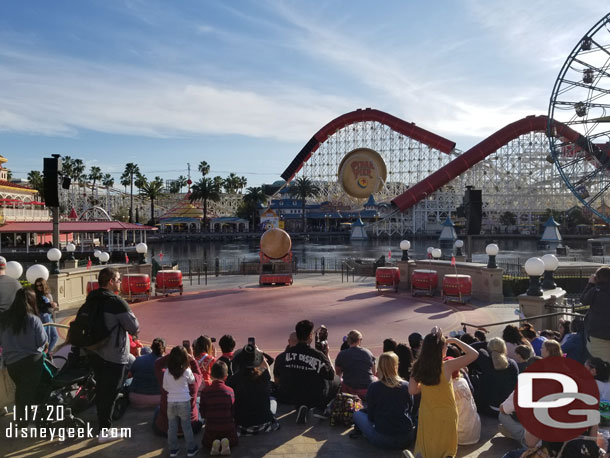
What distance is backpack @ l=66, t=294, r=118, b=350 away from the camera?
541 cm

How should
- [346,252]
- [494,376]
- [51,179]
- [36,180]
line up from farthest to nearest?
1. [36,180]
2. [346,252]
3. [51,179]
4. [494,376]

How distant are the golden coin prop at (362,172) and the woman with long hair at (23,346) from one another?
293ft

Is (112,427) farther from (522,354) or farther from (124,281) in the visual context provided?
(124,281)

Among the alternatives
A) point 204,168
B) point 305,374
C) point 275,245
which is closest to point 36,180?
point 204,168

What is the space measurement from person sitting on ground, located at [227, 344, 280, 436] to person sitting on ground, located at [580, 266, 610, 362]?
474cm

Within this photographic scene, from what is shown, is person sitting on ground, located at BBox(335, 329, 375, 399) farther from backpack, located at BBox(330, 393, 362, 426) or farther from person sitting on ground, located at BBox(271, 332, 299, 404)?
person sitting on ground, located at BBox(271, 332, 299, 404)

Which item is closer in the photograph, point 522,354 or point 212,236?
point 522,354

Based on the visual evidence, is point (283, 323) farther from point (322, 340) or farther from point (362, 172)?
point (362, 172)

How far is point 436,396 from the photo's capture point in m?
4.56

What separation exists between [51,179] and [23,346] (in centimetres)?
877

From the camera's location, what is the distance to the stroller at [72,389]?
229 inches

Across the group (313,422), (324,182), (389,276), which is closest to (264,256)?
(389,276)

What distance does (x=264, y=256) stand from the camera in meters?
22.2

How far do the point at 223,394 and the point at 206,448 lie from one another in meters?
0.74
